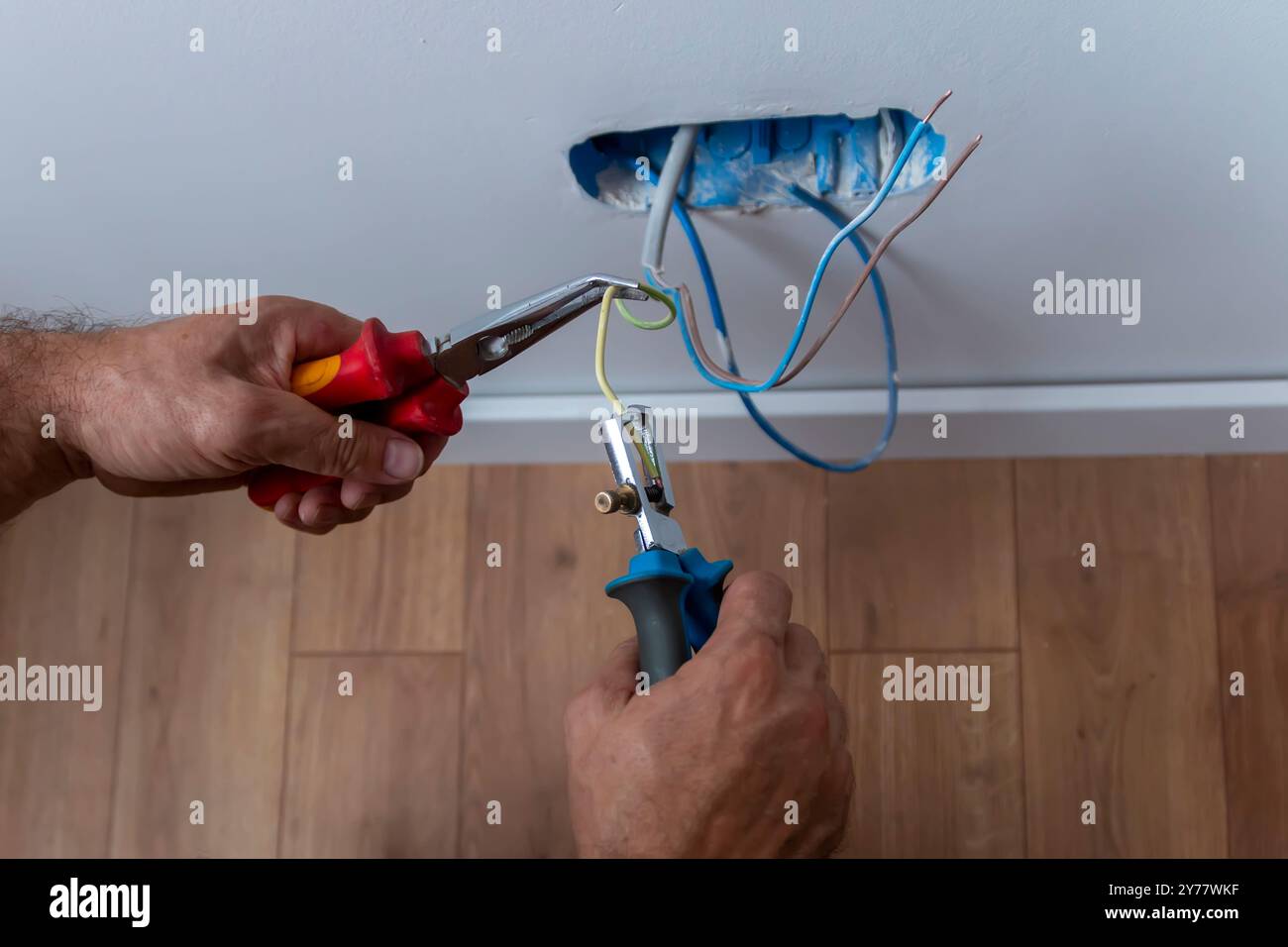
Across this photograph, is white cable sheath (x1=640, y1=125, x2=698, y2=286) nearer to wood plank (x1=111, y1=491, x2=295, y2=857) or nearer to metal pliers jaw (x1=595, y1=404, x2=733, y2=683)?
metal pliers jaw (x1=595, y1=404, x2=733, y2=683)

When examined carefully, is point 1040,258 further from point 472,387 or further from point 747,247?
point 472,387

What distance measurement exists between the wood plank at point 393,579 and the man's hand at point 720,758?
19.5 inches

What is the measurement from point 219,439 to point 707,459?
0.52 m

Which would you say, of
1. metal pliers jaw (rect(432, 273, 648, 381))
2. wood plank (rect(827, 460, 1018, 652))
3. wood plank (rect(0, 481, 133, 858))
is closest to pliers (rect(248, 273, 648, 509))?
metal pliers jaw (rect(432, 273, 648, 381))

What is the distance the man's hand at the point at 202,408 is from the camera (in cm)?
52

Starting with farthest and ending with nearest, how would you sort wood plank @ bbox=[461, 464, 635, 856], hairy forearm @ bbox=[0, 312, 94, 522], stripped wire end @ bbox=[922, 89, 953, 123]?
wood plank @ bbox=[461, 464, 635, 856]
hairy forearm @ bbox=[0, 312, 94, 522]
stripped wire end @ bbox=[922, 89, 953, 123]

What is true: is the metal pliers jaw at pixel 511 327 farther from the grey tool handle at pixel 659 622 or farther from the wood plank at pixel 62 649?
the wood plank at pixel 62 649

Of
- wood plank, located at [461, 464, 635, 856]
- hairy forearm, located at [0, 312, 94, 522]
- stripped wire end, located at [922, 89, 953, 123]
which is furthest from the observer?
wood plank, located at [461, 464, 635, 856]

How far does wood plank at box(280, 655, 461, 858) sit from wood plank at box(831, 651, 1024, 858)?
0.35 m

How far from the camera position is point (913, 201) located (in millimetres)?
585

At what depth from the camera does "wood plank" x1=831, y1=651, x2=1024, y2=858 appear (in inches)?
34.2

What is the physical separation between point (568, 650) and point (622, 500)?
1.58 feet
